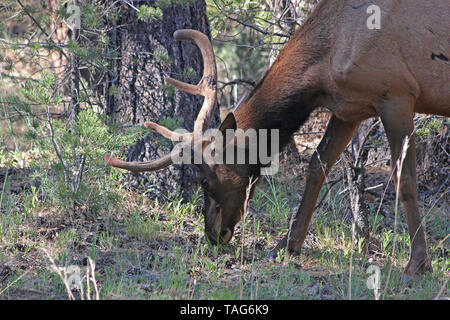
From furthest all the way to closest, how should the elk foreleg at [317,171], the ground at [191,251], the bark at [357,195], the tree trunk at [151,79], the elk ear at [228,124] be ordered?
the tree trunk at [151,79] < the bark at [357,195] < the elk foreleg at [317,171] < the elk ear at [228,124] < the ground at [191,251]

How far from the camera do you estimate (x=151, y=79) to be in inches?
260


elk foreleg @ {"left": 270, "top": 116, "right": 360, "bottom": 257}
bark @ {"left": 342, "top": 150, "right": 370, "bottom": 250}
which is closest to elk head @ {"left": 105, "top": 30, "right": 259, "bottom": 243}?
elk foreleg @ {"left": 270, "top": 116, "right": 360, "bottom": 257}

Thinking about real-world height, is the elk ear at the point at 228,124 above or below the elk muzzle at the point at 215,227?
above

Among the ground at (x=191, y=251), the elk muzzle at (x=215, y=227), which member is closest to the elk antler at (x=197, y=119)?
the elk muzzle at (x=215, y=227)

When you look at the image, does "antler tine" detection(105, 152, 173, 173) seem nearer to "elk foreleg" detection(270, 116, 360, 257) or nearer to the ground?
the ground

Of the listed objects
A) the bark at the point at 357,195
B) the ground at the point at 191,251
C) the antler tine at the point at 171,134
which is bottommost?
the ground at the point at 191,251

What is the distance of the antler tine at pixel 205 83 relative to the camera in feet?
18.0

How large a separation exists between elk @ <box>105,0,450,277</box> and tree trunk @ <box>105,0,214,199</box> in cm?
90

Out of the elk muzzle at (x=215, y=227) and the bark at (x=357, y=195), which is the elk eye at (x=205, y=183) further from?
the bark at (x=357, y=195)

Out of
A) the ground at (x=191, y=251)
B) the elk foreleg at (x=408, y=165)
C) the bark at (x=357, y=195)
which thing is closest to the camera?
the ground at (x=191, y=251)

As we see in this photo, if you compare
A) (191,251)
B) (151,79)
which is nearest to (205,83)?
(151,79)
